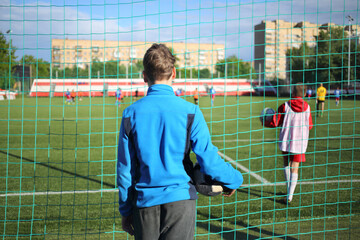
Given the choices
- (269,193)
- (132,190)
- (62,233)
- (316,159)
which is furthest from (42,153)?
(132,190)

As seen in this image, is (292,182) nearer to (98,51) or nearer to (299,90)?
(299,90)

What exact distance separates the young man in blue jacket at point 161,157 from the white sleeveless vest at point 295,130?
339 centimetres

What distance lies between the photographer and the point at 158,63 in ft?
6.32

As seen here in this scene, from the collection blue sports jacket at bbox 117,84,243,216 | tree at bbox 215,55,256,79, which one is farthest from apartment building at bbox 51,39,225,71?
blue sports jacket at bbox 117,84,243,216

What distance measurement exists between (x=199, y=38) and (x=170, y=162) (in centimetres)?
255

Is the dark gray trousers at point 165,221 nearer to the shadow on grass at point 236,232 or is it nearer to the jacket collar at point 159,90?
the jacket collar at point 159,90

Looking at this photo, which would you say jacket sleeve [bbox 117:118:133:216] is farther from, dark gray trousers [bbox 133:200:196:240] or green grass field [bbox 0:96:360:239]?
green grass field [bbox 0:96:360:239]

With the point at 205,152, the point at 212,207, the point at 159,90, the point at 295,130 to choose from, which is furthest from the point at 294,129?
the point at 159,90

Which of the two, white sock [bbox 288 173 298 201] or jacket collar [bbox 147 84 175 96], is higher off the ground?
jacket collar [bbox 147 84 175 96]

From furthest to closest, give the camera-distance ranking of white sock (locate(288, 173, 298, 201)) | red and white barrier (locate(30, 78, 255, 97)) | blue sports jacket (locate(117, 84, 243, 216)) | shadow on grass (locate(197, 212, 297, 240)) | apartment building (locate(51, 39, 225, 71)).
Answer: white sock (locate(288, 173, 298, 201)), red and white barrier (locate(30, 78, 255, 97)), apartment building (locate(51, 39, 225, 71)), shadow on grass (locate(197, 212, 297, 240)), blue sports jacket (locate(117, 84, 243, 216))

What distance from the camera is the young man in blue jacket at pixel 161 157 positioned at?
6.17 feet

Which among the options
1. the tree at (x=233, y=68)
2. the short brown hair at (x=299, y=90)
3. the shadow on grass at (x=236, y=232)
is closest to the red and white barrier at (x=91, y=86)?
the tree at (x=233, y=68)

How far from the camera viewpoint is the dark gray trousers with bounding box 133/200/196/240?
74.5 inches

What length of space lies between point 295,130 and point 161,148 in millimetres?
3709
